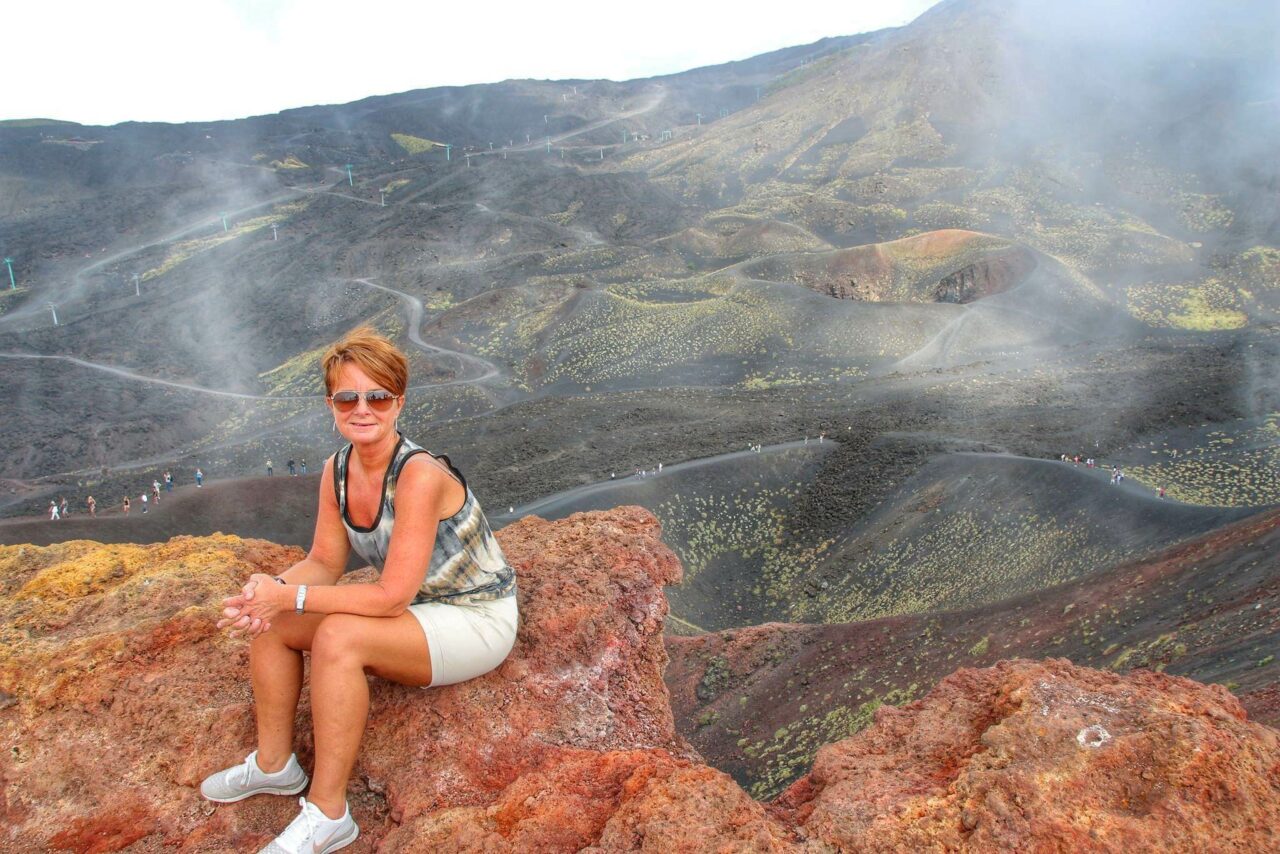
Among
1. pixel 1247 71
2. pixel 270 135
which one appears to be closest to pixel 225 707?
pixel 1247 71

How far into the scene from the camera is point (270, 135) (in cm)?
12438

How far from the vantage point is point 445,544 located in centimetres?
396

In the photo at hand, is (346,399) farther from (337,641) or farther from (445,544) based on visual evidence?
(337,641)

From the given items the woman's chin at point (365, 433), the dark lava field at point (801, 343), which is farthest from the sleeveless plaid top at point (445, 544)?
the dark lava field at point (801, 343)

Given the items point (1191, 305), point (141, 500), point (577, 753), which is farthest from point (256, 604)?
point (1191, 305)

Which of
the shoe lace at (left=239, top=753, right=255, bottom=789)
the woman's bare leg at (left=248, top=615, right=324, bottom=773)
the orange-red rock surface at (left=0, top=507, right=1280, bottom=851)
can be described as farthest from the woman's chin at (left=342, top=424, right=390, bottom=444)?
the shoe lace at (left=239, top=753, right=255, bottom=789)

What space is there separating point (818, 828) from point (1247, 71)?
362 ft

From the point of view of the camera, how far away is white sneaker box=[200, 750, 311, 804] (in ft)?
12.1

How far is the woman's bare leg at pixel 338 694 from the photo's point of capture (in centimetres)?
346

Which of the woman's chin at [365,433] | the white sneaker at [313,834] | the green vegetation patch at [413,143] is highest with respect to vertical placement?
the green vegetation patch at [413,143]

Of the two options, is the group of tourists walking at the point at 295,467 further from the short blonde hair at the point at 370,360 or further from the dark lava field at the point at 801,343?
the short blonde hair at the point at 370,360

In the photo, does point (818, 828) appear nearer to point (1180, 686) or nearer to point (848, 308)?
point (1180, 686)

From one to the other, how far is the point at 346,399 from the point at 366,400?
0.10 metres

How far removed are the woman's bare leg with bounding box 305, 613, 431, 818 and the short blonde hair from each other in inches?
43.9
